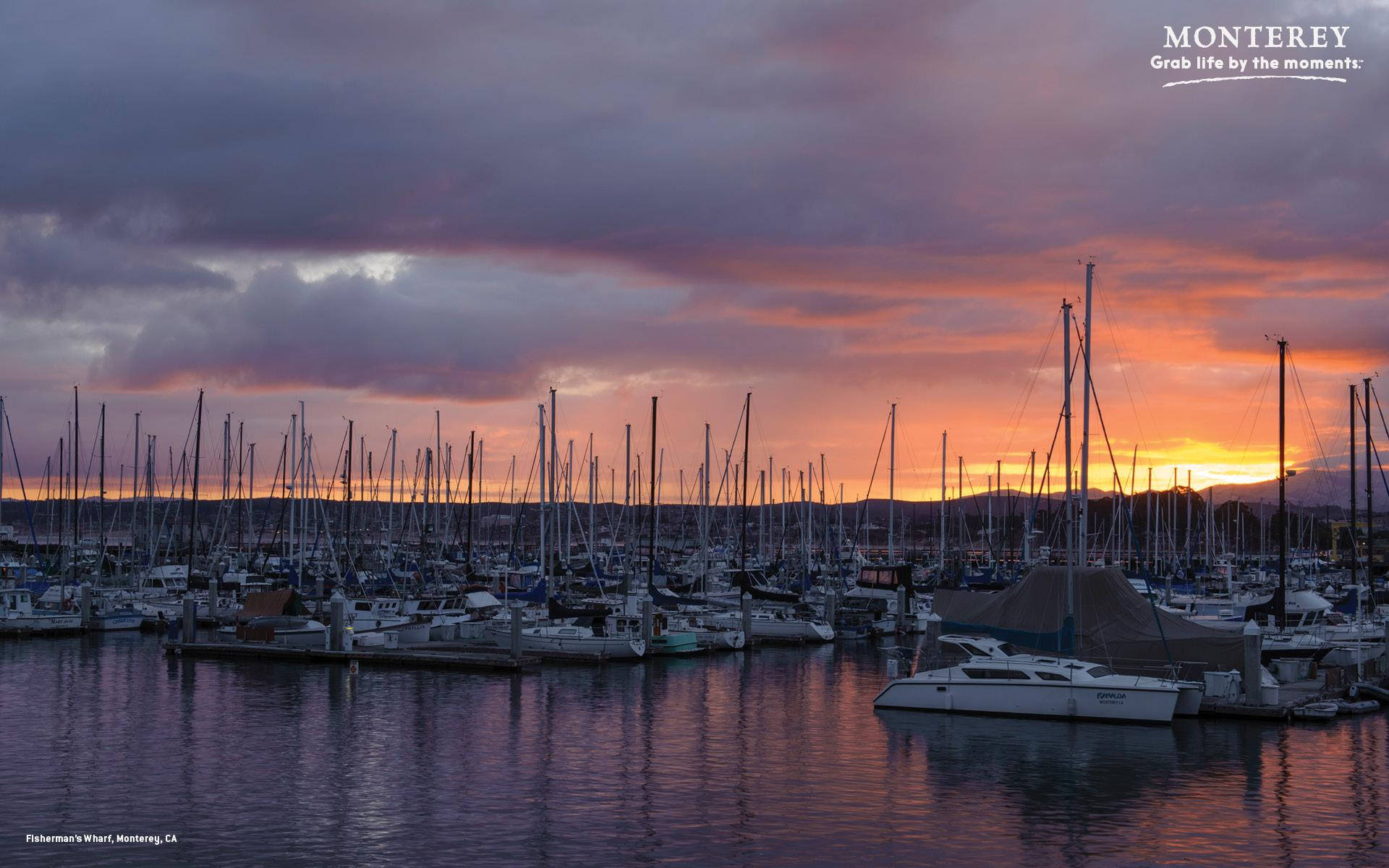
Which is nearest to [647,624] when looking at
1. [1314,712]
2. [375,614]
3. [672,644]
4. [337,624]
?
[672,644]

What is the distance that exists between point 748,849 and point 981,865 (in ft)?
14.0

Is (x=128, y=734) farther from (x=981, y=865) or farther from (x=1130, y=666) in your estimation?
(x=1130, y=666)

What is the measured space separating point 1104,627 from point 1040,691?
14.8 ft

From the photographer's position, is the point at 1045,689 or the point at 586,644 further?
the point at 586,644

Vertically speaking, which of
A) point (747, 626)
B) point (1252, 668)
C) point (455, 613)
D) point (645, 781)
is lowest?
point (645, 781)

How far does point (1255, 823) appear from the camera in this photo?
89.4 ft

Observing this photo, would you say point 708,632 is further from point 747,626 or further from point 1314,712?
point 1314,712

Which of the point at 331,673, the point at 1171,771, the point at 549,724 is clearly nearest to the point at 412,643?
the point at 331,673

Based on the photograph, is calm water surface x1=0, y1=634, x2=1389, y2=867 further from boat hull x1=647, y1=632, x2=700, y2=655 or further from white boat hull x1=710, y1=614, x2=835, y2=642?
white boat hull x1=710, y1=614, x2=835, y2=642

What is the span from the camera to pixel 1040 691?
38.8m

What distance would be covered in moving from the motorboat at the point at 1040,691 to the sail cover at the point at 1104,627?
0.92 meters

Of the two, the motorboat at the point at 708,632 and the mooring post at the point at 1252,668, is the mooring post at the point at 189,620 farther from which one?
the mooring post at the point at 1252,668

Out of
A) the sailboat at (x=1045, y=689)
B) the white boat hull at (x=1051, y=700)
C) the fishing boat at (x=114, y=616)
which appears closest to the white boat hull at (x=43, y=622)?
the fishing boat at (x=114, y=616)

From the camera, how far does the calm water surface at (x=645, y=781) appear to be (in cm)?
2473
